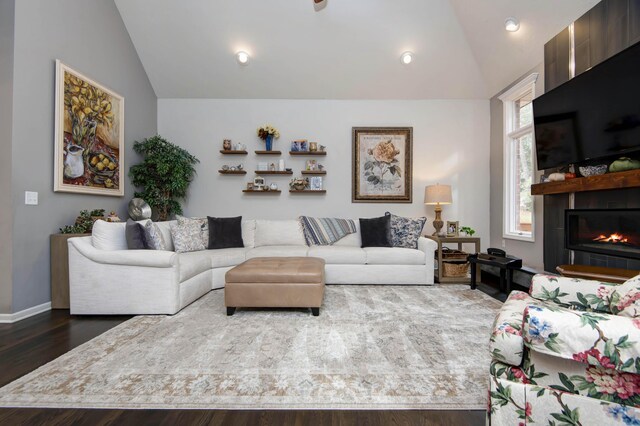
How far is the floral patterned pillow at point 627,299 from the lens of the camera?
3.64ft

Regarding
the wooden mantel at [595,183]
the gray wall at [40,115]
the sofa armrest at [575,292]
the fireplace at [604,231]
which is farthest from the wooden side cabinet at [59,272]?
the fireplace at [604,231]

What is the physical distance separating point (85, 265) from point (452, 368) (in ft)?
10.2

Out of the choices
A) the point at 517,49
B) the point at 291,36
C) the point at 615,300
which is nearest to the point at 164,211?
the point at 291,36

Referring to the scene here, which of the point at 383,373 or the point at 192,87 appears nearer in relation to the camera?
the point at 383,373

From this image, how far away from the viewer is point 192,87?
484 cm

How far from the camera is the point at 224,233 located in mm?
4152

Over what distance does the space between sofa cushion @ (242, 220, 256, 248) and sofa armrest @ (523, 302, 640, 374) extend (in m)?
3.76

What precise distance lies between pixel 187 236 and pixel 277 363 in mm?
2573

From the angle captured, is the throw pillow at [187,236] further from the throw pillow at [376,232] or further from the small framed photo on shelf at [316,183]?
the throw pillow at [376,232]

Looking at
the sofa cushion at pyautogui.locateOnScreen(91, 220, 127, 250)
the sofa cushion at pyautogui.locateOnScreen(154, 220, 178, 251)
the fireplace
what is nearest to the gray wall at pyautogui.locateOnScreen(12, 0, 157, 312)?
the sofa cushion at pyautogui.locateOnScreen(91, 220, 127, 250)

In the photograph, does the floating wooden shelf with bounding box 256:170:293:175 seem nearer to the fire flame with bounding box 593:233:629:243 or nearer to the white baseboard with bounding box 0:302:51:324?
the white baseboard with bounding box 0:302:51:324

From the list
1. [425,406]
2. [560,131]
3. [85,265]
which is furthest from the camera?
[560,131]

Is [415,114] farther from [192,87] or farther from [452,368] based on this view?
[452,368]

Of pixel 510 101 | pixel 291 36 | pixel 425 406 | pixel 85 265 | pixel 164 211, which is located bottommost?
pixel 425 406
